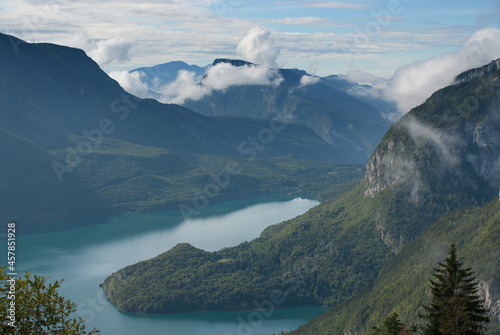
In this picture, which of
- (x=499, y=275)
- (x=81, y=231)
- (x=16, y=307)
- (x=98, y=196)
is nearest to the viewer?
(x=16, y=307)

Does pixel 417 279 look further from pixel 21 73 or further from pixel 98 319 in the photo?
pixel 21 73

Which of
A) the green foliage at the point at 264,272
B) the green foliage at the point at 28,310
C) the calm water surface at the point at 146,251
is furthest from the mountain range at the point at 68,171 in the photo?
the green foliage at the point at 28,310

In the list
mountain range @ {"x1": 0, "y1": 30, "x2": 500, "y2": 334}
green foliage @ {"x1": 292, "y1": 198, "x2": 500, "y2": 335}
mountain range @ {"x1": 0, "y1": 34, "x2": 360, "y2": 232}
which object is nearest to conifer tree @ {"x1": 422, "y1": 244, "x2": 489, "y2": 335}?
mountain range @ {"x1": 0, "y1": 30, "x2": 500, "y2": 334}

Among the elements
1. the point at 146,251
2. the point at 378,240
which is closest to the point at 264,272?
the point at 378,240

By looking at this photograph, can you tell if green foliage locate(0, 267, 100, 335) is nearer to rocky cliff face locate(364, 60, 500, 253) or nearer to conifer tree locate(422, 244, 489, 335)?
conifer tree locate(422, 244, 489, 335)

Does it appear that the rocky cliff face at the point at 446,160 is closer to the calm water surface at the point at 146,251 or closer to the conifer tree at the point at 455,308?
the calm water surface at the point at 146,251

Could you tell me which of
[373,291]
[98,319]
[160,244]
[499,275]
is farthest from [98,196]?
[499,275]
